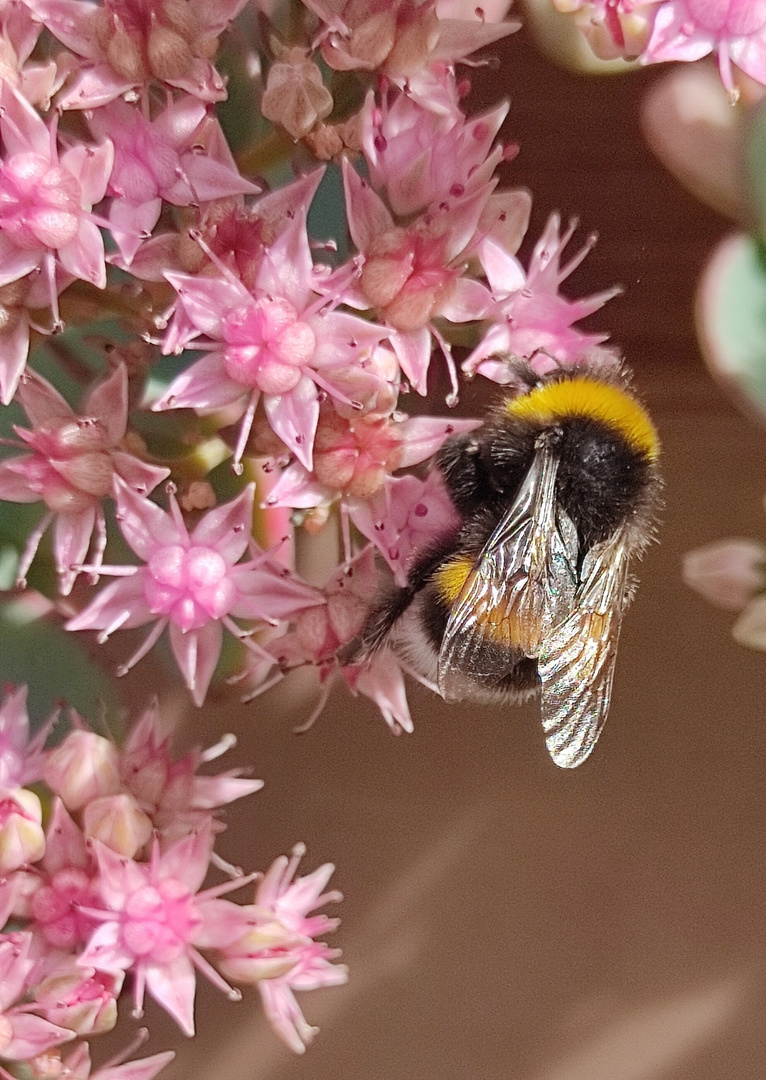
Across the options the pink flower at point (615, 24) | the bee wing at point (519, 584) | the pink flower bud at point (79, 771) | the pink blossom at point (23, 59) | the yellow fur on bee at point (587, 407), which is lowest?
the pink flower bud at point (79, 771)

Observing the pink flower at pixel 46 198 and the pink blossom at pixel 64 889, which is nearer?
the pink flower at pixel 46 198

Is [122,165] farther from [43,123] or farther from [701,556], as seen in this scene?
[701,556]

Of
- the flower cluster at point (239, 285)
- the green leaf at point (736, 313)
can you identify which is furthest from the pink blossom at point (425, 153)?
the green leaf at point (736, 313)

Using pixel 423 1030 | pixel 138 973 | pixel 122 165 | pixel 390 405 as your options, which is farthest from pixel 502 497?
pixel 423 1030

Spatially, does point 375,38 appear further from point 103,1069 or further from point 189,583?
point 103,1069

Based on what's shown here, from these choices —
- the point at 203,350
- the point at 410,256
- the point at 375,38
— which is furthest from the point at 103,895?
the point at 375,38

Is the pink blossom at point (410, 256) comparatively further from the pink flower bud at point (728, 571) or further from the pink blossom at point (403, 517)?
the pink flower bud at point (728, 571)

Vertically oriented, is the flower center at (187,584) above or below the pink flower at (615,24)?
below

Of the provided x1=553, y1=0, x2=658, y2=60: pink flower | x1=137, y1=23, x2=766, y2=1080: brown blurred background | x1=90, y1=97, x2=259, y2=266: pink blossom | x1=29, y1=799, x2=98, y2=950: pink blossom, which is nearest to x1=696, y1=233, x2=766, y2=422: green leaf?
x1=137, y1=23, x2=766, y2=1080: brown blurred background
